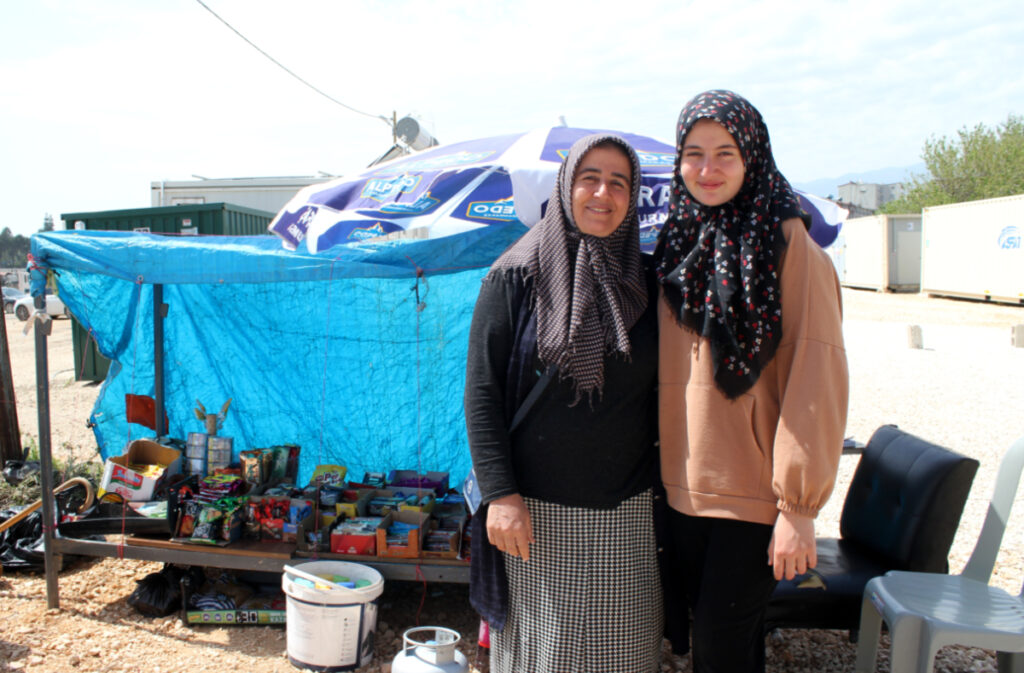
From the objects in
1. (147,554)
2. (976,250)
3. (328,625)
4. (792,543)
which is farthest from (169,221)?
(976,250)

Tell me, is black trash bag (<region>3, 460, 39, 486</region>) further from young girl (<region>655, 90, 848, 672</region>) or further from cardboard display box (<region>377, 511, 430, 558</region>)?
young girl (<region>655, 90, 848, 672</region>)

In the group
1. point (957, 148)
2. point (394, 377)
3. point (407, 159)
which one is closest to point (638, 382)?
point (407, 159)

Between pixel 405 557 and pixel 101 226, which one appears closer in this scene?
pixel 405 557

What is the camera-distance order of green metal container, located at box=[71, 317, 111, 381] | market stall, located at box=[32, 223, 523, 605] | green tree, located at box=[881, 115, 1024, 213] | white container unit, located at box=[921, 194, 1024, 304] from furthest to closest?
1. green tree, located at box=[881, 115, 1024, 213]
2. white container unit, located at box=[921, 194, 1024, 304]
3. green metal container, located at box=[71, 317, 111, 381]
4. market stall, located at box=[32, 223, 523, 605]

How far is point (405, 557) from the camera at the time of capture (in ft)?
11.3

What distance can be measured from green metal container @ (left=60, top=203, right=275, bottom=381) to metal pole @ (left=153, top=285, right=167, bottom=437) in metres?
4.11

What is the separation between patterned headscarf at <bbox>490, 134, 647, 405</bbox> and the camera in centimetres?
173

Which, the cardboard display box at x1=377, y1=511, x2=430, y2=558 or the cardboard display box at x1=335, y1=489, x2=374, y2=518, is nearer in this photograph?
the cardboard display box at x1=377, y1=511, x2=430, y2=558

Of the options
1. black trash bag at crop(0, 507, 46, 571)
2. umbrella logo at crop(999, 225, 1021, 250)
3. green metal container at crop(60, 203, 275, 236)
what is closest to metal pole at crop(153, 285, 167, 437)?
black trash bag at crop(0, 507, 46, 571)

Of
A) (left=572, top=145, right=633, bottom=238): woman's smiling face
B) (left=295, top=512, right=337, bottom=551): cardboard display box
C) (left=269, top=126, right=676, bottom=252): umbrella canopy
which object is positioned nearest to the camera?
(left=572, top=145, right=633, bottom=238): woman's smiling face

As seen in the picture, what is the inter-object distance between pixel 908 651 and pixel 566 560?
1422mm

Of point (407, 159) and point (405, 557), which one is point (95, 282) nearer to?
point (407, 159)

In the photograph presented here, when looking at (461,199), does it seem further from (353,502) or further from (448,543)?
(353,502)

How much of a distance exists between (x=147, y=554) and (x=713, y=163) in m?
3.37
